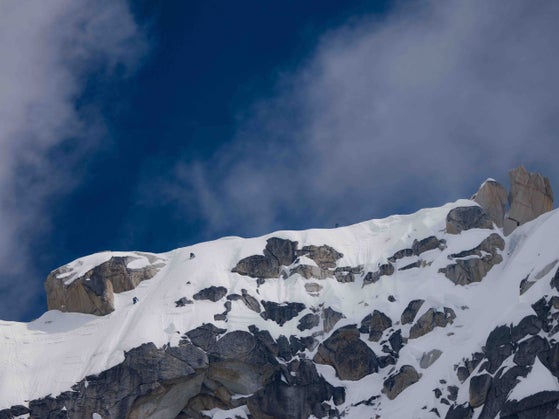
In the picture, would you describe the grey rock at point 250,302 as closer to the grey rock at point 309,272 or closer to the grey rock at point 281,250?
the grey rock at point 309,272

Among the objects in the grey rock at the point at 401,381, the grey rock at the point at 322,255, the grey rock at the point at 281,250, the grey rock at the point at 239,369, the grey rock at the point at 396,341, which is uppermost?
the grey rock at the point at 281,250

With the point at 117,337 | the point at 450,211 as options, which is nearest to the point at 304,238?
the point at 450,211

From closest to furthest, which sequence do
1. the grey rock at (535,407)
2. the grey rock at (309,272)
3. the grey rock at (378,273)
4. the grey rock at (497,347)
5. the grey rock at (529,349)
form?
1. the grey rock at (535,407)
2. the grey rock at (529,349)
3. the grey rock at (497,347)
4. the grey rock at (378,273)
5. the grey rock at (309,272)

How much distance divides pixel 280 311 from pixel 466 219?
33597 millimetres

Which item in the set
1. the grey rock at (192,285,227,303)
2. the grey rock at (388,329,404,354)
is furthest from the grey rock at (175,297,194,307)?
the grey rock at (388,329,404,354)

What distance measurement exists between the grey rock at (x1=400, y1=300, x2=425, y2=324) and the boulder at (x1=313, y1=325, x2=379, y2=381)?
7.07 m

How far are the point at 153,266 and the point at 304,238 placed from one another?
2618 cm

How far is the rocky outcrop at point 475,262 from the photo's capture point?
15675 centimetres

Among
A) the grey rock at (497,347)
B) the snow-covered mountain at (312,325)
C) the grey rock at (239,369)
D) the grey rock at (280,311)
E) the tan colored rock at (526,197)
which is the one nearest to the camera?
the grey rock at (497,347)

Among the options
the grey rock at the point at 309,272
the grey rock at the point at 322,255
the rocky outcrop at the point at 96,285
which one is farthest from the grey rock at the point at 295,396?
the rocky outcrop at the point at 96,285

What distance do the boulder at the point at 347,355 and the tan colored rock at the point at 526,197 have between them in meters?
31.7

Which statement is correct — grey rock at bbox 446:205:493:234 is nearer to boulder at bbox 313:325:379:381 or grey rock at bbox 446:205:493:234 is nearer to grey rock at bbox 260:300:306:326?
boulder at bbox 313:325:379:381

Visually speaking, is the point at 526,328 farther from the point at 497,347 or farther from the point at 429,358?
the point at 429,358

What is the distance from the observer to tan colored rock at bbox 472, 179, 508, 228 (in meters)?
170
